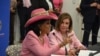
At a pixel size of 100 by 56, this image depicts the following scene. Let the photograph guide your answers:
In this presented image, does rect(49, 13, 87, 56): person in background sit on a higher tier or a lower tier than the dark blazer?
lower

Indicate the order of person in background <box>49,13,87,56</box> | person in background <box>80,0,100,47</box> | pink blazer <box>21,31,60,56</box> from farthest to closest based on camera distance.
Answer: person in background <box>80,0,100,47</box> < person in background <box>49,13,87,56</box> < pink blazer <box>21,31,60,56</box>

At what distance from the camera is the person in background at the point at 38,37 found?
2.95m

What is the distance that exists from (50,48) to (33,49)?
0.57 ft

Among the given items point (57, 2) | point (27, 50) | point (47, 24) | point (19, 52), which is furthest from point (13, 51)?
point (57, 2)

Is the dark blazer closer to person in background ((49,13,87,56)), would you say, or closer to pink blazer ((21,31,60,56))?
person in background ((49,13,87,56))

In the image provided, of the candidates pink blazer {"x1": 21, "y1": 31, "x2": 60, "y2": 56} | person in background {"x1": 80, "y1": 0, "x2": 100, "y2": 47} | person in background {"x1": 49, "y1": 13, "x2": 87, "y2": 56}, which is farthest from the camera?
person in background {"x1": 80, "y1": 0, "x2": 100, "y2": 47}

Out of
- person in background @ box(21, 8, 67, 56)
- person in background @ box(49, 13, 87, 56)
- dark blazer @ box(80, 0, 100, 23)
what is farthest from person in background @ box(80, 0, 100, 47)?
person in background @ box(21, 8, 67, 56)

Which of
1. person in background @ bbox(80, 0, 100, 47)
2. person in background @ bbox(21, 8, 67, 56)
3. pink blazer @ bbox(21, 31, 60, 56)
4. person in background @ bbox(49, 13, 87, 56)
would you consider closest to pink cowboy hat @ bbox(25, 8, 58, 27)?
person in background @ bbox(21, 8, 67, 56)

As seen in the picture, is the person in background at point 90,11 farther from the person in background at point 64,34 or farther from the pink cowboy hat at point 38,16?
the pink cowboy hat at point 38,16

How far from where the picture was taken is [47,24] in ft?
9.96

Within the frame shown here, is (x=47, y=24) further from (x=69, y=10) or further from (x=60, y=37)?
(x=69, y=10)

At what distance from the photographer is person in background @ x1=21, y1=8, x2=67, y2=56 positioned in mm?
2947

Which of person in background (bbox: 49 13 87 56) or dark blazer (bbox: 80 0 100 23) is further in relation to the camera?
dark blazer (bbox: 80 0 100 23)

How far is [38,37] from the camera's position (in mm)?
3039
